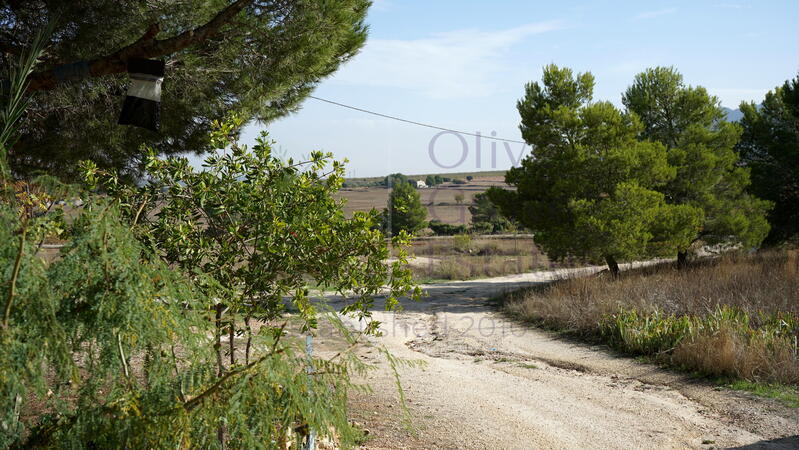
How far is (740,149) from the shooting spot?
17.3m

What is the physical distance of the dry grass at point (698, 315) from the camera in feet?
20.6

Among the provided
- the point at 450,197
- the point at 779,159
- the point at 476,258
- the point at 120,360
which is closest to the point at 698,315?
the point at 120,360

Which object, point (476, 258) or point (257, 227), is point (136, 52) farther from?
point (476, 258)

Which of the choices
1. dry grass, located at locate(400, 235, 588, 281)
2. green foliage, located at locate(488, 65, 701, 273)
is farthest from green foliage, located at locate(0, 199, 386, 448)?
dry grass, located at locate(400, 235, 588, 281)

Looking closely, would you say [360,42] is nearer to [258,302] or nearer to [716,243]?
[258,302]

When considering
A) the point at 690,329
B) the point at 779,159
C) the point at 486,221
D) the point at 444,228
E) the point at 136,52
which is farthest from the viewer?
the point at 444,228

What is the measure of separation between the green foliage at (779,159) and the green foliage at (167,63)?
13694 mm

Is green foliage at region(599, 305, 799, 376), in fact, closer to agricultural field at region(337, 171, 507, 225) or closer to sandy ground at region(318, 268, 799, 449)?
sandy ground at region(318, 268, 799, 449)

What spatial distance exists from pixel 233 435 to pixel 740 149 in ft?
61.1

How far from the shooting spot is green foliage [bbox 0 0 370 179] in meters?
5.39

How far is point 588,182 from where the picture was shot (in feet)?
40.4

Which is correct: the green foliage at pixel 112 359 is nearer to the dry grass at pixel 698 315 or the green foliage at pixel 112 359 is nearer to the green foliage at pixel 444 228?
the dry grass at pixel 698 315

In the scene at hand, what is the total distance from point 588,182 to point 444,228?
68.6ft

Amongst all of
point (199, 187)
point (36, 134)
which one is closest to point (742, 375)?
point (199, 187)
